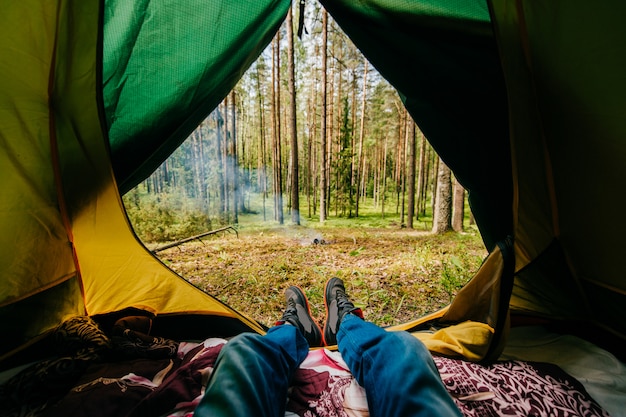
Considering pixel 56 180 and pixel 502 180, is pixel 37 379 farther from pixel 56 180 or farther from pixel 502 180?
pixel 502 180

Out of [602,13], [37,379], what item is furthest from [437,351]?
[37,379]

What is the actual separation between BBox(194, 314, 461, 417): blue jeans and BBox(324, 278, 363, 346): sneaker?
0.44 m

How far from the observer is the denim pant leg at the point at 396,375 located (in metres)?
0.78

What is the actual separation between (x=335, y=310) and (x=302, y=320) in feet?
0.79

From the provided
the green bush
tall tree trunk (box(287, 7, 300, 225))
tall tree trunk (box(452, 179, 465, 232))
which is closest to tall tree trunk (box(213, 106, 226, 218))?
the green bush

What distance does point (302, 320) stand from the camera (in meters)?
1.74

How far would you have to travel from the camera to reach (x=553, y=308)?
1416mm

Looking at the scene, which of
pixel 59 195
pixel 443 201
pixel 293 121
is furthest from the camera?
pixel 293 121

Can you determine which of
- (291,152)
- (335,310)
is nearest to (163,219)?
(291,152)

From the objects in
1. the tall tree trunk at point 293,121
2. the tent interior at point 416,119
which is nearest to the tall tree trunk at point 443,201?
the tall tree trunk at point 293,121

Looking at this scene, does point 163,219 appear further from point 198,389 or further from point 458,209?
point 458,209

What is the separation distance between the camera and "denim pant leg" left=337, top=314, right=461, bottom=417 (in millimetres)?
782

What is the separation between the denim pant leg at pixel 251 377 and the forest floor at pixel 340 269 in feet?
3.69

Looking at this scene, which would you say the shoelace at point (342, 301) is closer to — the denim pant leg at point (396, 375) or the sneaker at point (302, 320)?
the sneaker at point (302, 320)
